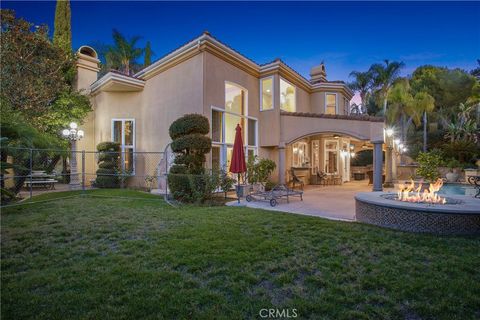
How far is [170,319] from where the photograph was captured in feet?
8.14

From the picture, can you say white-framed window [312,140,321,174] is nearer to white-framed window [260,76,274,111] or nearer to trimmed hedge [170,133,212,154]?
white-framed window [260,76,274,111]

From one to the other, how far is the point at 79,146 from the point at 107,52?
1383cm

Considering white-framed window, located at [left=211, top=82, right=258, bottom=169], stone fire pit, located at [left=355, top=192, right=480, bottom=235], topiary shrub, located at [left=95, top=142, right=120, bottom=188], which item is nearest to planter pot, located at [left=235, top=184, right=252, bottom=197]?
white-framed window, located at [left=211, top=82, right=258, bottom=169]

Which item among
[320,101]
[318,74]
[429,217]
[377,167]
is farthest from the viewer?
[318,74]

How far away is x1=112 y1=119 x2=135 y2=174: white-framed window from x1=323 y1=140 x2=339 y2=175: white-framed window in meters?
13.5

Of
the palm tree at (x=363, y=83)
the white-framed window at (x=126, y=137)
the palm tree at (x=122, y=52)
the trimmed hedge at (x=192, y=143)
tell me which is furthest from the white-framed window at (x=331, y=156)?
the palm tree at (x=122, y=52)

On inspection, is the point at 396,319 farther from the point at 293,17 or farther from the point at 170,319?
the point at 293,17

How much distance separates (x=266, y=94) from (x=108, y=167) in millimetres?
9607

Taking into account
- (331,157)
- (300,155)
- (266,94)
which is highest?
(266,94)

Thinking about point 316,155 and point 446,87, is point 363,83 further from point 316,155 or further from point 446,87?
point 316,155

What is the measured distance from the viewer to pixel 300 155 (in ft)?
57.0

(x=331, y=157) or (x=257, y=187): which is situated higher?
(x=331, y=157)

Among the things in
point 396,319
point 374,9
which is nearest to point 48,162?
point 396,319

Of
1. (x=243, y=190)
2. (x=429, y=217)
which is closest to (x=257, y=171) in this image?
(x=243, y=190)
